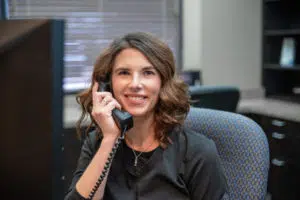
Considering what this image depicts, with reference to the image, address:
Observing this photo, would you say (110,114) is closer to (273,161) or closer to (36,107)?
(36,107)

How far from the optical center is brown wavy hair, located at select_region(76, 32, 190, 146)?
1146mm

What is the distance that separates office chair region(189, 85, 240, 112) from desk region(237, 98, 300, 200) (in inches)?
15.6

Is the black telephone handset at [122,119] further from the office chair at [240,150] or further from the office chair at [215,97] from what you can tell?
the office chair at [215,97]

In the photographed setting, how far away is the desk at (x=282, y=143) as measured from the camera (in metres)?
2.64

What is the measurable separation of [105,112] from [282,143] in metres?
1.98

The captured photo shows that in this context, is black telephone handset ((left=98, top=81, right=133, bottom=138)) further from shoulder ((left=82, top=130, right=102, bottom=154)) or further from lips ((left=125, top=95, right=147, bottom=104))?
shoulder ((left=82, top=130, right=102, bottom=154))

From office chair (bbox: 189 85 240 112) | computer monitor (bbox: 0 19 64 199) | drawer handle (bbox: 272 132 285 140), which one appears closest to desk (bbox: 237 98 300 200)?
drawer handle (bbox: 272 132 285 140)

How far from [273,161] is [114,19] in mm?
1655

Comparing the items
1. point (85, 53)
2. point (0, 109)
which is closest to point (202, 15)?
point (85, 53)

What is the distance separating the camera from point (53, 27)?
0.56m

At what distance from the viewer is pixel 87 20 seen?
10.2 ft

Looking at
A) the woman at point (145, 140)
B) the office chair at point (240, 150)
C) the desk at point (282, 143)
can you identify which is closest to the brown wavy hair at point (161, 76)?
the woman at point (145, 140)

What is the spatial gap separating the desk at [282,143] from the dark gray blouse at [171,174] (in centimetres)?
162

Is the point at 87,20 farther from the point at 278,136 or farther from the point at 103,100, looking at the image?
the point at 103,100
